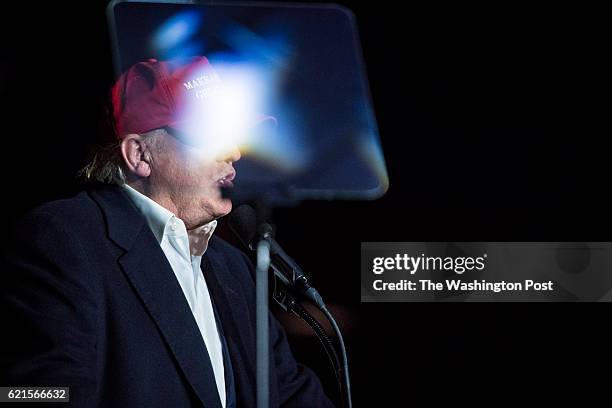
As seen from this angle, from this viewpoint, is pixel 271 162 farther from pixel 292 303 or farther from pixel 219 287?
pixel 292 303

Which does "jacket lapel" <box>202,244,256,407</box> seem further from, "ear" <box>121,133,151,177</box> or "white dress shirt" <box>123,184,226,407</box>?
"ear" <box>121,133,151,177</box>

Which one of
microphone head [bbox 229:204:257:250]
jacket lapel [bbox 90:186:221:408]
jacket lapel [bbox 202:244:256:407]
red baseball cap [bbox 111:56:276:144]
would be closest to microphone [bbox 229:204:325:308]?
microphone head [bbox 229:204:257:250]

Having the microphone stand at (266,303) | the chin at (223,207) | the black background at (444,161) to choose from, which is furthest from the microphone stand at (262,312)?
the black background at (444,161)

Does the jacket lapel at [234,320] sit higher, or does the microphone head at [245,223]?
the microphone head at [245,223]

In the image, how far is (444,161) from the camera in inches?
97.3

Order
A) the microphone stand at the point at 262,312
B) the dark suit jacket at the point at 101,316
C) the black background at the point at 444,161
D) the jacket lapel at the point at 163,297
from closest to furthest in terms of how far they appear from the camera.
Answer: the microphone stand at the point at 262,312 < the dark suit jacket at the point at 101,316 < the jacket lapel at the point at 163,297 < the black background at the point at 444,161

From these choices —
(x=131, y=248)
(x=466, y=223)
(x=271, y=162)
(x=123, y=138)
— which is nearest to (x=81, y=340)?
(x=131, y=248)

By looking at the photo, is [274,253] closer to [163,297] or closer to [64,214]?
[163,297]

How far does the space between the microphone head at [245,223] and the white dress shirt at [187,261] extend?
396mm

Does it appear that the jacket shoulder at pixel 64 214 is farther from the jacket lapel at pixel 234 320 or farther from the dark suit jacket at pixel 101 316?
the jacket lapel at pixel 234 320

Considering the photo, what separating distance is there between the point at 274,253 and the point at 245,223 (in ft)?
0.31

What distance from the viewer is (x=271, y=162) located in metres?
Result: 2.38

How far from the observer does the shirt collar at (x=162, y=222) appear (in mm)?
2062

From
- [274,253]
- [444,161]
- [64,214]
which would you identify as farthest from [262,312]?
[444,161]
